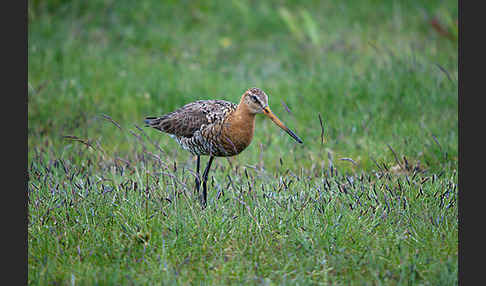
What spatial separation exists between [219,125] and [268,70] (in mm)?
4484

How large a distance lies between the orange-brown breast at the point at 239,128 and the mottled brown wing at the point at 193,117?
0.29 m

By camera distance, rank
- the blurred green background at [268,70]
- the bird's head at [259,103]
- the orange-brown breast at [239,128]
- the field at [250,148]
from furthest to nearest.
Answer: the blurred green background at [268,70]
the orange-brown breast at [239,128]
the bird's head at [259,103]
the field at [250,148]

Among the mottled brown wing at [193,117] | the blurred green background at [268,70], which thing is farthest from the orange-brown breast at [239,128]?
the blurred green background at [268,70]

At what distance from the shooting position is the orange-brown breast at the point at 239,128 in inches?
207

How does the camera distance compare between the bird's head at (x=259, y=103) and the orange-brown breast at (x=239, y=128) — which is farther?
the orange-brown breast at (x=239, y=128)

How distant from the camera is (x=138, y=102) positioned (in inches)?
335

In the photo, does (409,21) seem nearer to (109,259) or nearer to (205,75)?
(205,75)

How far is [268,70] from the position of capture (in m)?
9.67

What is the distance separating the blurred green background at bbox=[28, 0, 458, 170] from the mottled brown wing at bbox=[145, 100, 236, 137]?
3.11ft

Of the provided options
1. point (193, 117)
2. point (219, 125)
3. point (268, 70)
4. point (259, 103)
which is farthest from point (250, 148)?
point (268, 70)

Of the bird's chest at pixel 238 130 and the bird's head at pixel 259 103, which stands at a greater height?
the bird's head at pixel 259 103

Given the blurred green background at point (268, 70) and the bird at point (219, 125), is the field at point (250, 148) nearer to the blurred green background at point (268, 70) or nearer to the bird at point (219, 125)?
the blurred green background at point (268, 70)

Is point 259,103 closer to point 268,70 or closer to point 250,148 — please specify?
point 250,148

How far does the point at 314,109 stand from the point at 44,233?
4730mm
